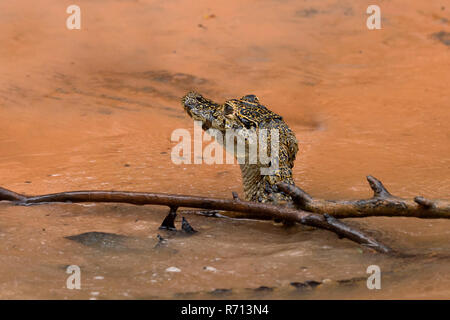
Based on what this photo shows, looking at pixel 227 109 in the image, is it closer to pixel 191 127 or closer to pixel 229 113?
pixel 229 113

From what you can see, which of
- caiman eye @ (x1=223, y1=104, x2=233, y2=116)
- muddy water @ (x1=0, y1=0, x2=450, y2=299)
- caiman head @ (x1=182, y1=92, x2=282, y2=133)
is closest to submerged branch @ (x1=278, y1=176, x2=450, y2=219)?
muddy water @ (x1=0, y1=0, x2=450, y2=299)

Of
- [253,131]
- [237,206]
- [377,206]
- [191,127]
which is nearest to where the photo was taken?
[377,206]

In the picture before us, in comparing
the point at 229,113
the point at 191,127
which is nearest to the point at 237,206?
the point at 229,113

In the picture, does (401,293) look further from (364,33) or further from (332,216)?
(364,33)

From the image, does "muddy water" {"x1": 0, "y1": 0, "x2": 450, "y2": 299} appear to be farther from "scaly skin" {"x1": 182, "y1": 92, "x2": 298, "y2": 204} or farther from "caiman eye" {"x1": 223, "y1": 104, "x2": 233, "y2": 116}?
"caiman eye" {"x1": 223, "y1": 104, "x2": 233, "y2": 116}

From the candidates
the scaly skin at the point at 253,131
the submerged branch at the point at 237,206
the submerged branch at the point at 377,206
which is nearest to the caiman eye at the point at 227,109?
the scaly skin at the point at 253,131
